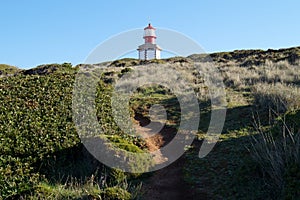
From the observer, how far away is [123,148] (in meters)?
7.18

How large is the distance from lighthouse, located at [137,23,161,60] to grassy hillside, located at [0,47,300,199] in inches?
597

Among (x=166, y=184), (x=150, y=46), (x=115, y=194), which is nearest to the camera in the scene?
(x=115, y=194)

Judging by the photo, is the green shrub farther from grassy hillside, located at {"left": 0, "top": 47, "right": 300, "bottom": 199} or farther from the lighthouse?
the lighthouse

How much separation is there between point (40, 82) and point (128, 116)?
3.59 metres

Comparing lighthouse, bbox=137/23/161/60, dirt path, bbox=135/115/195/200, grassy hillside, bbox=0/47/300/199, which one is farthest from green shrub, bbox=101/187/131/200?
lighthouse, bbox=137/23/161/60

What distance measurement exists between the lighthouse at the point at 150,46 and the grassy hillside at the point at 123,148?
1517cm

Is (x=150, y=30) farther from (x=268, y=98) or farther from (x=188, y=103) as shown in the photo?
(x=268, y=98)

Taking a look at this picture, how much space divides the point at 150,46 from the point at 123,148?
2077cm

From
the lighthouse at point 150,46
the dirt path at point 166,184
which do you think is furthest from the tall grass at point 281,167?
the lighthouse at point 150,46

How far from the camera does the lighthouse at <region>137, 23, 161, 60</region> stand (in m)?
27.5

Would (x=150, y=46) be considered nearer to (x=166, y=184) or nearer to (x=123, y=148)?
(x=123, y=148)

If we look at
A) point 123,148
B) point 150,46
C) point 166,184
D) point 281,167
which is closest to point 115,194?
point 166,184

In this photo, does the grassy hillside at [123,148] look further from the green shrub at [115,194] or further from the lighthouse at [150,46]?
the lighthouse at [150,46]

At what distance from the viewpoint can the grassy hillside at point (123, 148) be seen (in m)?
5.39
